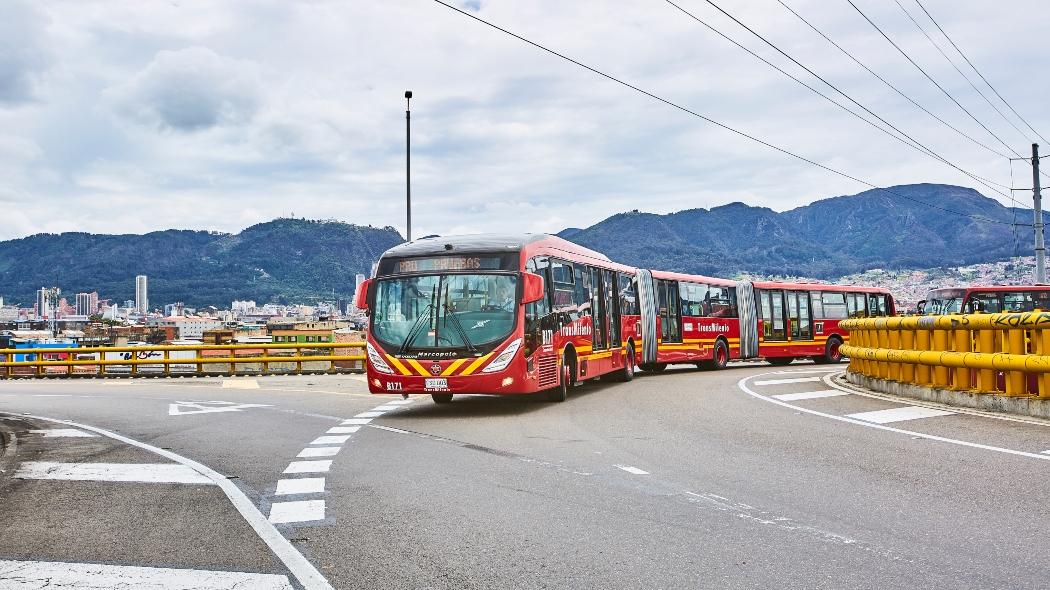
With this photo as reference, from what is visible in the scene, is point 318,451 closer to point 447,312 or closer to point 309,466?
point 309,466

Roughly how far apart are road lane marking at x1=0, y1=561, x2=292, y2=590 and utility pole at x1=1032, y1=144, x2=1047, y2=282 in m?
43.0

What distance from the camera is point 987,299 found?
123 ft

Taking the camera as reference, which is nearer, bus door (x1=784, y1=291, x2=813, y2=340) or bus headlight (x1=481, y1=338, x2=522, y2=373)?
bus headlight (x1=481, y1=338, x2=522, y2=373)

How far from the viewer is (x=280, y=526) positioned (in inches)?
259

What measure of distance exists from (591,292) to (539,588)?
16.1m

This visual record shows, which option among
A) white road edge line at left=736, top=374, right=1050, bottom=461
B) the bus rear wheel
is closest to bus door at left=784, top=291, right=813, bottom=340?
the bus rear wheel

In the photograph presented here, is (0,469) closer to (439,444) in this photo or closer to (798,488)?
(439,444)

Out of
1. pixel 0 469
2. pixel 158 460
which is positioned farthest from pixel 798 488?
pixel 0 469

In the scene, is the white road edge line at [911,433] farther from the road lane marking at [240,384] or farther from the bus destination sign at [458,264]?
the road lane marking at [240,384]

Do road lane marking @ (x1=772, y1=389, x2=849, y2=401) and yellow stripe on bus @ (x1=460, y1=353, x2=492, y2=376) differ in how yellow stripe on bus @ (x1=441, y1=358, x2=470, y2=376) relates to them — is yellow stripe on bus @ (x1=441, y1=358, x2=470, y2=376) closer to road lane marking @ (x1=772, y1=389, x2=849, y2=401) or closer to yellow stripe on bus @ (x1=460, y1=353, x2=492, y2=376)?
yellow stripe on bus @ (x1=460, y1=353, x2=492, y2=376)

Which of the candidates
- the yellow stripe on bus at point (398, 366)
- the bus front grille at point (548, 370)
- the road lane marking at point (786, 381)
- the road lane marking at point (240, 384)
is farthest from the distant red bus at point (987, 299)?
the yellow stripe on bus at point (398, 366)

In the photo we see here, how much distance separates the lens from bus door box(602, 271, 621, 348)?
22375mm

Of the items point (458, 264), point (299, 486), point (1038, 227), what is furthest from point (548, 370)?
point (1038, 227)

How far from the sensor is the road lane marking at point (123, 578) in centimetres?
506
